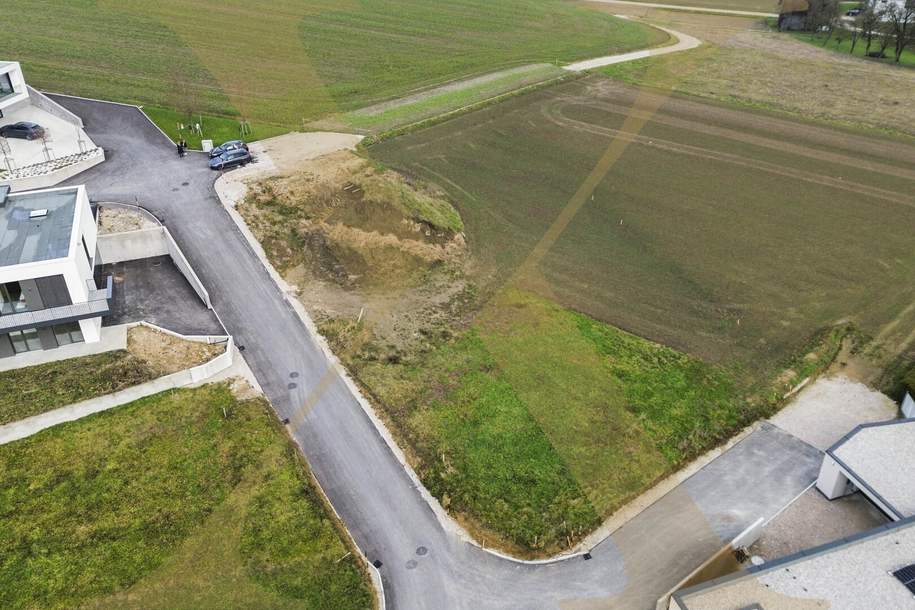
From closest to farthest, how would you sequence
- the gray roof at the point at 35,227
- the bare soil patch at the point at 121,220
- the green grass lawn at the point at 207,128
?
the gray roof at the point at 35,227, the bare soil patch at the point at 121,220, the green grass lawn at the point at 207,128

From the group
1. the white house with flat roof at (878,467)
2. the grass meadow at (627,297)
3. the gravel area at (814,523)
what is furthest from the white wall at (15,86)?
the white house with flat roof at (878,467)

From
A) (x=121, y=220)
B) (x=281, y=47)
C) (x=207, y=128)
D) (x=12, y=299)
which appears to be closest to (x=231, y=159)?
(x=207, y=128)

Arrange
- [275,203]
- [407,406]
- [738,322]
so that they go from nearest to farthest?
[407,406] < [738,322] < [275,203]

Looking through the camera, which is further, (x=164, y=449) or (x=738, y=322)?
(x=738, y=322)

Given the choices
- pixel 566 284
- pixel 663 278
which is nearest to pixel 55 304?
pixel 566 284

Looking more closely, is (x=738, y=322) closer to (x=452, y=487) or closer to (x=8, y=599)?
(x=452, y=487)

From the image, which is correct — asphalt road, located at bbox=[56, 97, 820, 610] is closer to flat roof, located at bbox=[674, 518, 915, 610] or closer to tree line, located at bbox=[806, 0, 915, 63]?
flat roof, located at bbox=[674, 518, 915, 610]

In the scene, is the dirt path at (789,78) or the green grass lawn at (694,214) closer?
the green grass lawn at (694,214)

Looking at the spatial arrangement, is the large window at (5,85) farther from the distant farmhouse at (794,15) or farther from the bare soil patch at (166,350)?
the distant farmhouse at (794,15)
